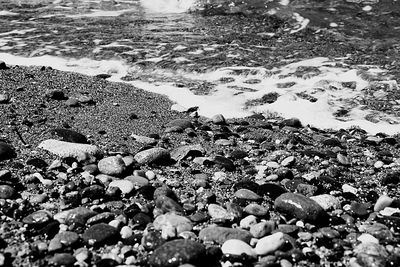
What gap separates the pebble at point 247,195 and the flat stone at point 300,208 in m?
0.18

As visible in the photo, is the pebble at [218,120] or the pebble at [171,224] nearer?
the pebble at [171,224]

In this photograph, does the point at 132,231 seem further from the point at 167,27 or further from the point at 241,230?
the point at 167,27

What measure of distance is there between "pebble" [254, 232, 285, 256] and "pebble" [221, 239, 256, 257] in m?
0.05

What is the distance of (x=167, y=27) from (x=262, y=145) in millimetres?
6256

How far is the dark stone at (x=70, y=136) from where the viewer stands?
4.00m

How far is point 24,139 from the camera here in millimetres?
3992

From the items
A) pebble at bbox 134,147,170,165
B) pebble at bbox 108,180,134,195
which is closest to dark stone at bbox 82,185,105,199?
pebble at bbox 108,180,134,195

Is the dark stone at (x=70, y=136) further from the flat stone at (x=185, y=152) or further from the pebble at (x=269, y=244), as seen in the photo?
the pebble at (x=269, y=244)

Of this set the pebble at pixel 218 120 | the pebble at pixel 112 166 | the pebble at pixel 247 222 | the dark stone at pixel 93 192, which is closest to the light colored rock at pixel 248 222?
the pebble at pixel 247 222

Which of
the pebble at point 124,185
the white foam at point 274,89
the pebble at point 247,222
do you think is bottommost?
the white foam at point 274,89

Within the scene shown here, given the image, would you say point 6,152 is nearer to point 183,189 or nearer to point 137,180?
point 137,180

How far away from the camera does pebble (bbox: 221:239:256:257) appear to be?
2437 millimetres

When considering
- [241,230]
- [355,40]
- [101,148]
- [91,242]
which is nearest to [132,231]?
[91,242]

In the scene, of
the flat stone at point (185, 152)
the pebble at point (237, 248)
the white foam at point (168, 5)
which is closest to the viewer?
the pebble at point (237, 248)
